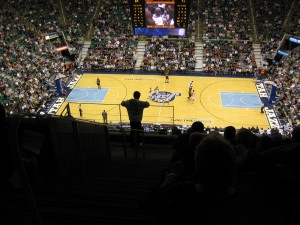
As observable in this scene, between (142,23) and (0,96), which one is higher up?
(142,23)

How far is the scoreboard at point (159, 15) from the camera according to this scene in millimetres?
21016

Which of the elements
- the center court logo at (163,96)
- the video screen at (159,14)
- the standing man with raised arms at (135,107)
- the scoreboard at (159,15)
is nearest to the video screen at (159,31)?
the scoreboard at (159,15)

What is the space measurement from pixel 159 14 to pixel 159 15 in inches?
3.6

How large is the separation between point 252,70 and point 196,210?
94.9 ft

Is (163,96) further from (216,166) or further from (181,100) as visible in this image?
(216,166)

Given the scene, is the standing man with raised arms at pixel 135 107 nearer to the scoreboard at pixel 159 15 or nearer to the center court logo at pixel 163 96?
the scoreboard at pixel 159 15

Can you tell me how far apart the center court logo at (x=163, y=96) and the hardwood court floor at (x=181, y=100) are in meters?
0.08

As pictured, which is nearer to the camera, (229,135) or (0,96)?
(229,135)

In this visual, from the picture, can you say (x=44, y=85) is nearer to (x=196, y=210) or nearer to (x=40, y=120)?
(x=40, y=120)

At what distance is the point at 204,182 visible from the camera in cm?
198

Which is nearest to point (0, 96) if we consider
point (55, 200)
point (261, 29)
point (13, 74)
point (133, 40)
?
point (13, 74)

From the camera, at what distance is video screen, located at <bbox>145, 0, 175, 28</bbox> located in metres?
21.2

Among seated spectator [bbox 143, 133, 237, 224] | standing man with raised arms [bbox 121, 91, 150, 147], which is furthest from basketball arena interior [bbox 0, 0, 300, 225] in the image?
standing man with raised arms [bbox 121, 91, 150, 147]

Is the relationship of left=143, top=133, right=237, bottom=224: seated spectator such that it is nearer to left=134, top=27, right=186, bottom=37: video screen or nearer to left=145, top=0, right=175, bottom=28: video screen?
left=145, top=0, right=175, bottom=28: video screen
